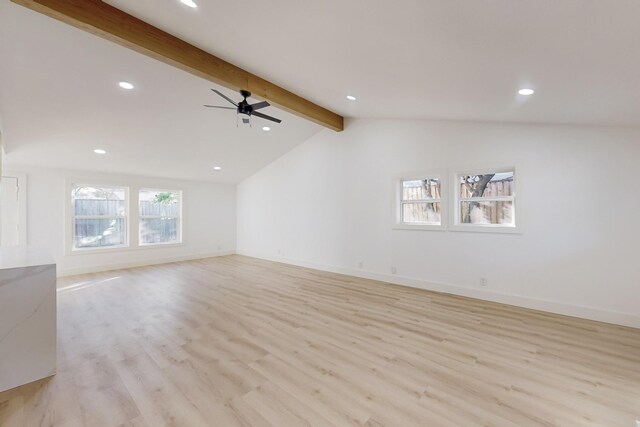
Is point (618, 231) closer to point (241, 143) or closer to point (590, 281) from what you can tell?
point (590, 281)

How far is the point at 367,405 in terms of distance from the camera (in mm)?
1842

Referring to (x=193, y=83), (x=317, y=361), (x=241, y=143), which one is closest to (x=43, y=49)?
(x=193, y=83)

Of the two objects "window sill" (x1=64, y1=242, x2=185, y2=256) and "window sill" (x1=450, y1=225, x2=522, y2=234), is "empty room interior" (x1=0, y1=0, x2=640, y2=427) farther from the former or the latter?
"window sill" (x1=64, y1=242, x2=185, y2=256)

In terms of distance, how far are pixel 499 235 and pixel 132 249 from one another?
786 centimetres

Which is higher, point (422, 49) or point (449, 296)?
point (422, 49)

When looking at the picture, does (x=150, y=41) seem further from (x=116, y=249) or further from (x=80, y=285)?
(x=116, y=249)

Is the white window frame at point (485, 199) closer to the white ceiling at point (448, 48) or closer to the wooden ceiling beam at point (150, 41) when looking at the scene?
the white ceiling at point (448, 48)

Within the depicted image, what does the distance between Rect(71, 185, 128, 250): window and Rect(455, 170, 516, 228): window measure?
7582 millimetres

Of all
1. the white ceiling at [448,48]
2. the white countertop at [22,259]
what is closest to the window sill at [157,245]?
the white countertop at [22,259]

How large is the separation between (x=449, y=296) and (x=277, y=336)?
2.81 meters

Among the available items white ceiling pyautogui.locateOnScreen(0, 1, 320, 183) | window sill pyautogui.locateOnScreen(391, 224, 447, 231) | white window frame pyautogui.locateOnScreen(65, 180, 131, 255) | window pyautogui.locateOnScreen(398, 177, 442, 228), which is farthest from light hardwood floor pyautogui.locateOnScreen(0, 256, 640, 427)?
white ceiling pyautogui.locateOnScreen(0, 1, 320, 183)

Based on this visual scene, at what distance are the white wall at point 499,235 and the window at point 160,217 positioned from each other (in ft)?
12.1

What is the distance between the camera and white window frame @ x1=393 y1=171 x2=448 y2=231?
4469 mm

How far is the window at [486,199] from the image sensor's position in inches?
155
